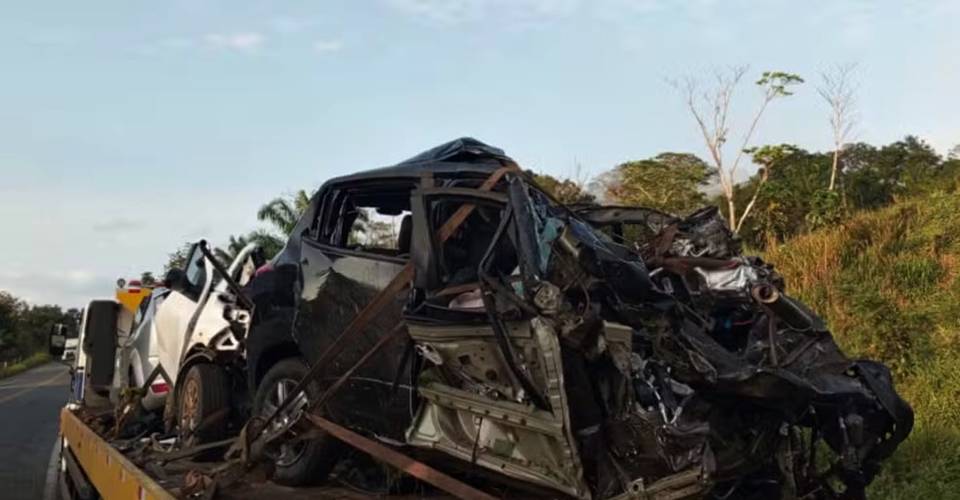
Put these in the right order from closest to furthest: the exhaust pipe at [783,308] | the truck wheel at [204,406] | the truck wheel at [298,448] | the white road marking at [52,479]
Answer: the exhaust pipe at [783,308] → the truck wheel at [298,448] → the truck wheel at [204,406] → the white road marking at [52,479]

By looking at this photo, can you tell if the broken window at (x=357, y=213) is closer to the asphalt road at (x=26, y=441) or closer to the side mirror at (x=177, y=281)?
the side mirror at (x=177, y=281)

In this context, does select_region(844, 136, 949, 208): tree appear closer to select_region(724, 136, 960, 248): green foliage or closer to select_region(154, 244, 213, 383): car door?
select_region(724, 136, 960, 248): green foliage

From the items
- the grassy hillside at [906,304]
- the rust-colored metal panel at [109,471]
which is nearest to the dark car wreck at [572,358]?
the rust-colored metal panel at [109,471]

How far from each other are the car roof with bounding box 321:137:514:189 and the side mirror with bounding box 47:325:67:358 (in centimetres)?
844

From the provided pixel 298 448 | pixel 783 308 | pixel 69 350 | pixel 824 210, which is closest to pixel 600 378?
pixel 783 308

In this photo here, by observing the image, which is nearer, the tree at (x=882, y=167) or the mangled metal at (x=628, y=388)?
the mangled metal at (x=628, y=388)

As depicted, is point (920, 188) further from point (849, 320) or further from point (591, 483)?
point (591, 483)

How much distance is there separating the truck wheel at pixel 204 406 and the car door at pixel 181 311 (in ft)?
2.10

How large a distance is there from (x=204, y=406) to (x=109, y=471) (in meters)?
0.72

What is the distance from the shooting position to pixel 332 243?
16.4 feet

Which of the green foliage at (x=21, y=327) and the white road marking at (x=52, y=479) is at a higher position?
the green foliage at (x=21, y=327)

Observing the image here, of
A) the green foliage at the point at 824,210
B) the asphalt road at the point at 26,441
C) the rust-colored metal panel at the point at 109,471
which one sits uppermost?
the green foliage at the point at 824,210

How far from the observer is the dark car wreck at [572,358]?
128 inches

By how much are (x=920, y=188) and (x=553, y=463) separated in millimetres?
16236
